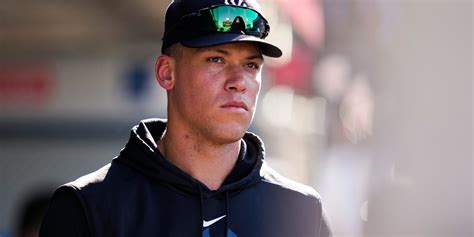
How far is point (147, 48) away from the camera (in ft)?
31.1

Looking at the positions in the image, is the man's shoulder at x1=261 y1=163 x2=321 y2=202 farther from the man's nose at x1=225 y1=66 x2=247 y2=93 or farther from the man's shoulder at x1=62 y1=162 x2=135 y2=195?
the man's shoulder at x1=62 y1=162 x2=135 y2=195

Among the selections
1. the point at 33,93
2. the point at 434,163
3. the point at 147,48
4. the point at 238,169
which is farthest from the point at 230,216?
the point at 33,93

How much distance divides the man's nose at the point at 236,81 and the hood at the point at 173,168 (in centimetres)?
34

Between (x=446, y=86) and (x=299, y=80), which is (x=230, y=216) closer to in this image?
(x=446, y=86)

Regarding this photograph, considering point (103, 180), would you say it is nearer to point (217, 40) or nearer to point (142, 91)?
point (217, 40)

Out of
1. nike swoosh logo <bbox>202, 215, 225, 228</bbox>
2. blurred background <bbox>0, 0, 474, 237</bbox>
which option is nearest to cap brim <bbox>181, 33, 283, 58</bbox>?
nike swoosh logo <bbox>202, 215, 225, 228</bbox>

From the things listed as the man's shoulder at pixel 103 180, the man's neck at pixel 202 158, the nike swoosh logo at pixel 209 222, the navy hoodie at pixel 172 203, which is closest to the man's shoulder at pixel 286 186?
the navy hoodie at pixel 172 203

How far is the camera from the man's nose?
3219mm

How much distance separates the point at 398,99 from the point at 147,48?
17.9 ft

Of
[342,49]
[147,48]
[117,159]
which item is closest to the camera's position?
[117,159]

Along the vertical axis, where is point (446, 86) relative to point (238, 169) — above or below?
above

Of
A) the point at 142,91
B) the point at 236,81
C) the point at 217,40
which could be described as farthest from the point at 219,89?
the point at 142,91

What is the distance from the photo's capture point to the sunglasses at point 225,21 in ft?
10.7

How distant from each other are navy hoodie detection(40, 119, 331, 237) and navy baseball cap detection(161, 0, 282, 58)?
415mm
